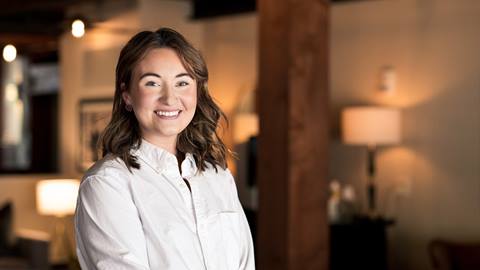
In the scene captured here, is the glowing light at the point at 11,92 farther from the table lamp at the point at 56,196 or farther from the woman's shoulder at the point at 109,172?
the woman's shoulder at the point at 109,172

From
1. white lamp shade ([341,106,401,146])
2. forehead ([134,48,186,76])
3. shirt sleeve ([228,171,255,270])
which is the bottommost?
shirt sleeve ([228,171,255,270])

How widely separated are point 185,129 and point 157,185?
0.73 feet

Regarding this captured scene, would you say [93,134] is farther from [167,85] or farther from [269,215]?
[167,85]

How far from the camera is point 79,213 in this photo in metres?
1.67

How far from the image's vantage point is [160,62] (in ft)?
5.65

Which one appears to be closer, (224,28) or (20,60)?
(224,28)

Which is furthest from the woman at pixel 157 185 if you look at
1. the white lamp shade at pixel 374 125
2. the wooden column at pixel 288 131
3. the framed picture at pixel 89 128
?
the framed picture at pixel 89 128

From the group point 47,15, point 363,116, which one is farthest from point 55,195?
point 363,116

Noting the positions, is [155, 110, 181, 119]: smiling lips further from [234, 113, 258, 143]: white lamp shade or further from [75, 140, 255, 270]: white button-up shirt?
[234, 113, 258, 143]: white lamp shade

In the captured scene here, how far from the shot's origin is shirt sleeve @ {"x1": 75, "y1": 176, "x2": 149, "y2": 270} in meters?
1.62

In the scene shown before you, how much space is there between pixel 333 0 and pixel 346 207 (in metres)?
1.75

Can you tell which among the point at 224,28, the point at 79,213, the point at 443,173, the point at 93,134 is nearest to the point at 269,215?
the point at 443,173

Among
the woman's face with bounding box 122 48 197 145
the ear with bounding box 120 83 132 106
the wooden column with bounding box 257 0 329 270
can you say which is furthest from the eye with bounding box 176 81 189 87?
the wooden column with bounding box 257 0 329 270

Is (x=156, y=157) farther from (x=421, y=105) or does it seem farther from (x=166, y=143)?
(x=421, y=105)
